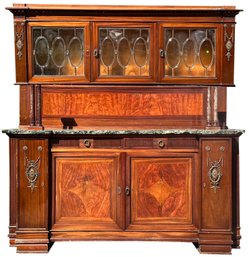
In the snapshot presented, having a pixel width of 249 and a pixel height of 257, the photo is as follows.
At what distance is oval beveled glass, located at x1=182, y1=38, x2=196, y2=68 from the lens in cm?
605

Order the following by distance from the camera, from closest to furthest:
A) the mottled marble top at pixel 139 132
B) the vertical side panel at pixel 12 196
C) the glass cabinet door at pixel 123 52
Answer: the mottled marble top at pixel 139 132 < the glass cabinet door at pixel 123 52 < the vertical side panel at pixel 12 196

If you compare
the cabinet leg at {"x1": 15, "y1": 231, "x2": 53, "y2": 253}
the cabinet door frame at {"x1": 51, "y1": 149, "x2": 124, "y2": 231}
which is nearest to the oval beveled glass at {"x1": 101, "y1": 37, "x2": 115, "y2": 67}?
the cabinet door frame at {"x1": 51, "y1": 149, "x2": 124, "y2": 231}

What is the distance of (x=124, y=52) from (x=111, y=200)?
1.50 m

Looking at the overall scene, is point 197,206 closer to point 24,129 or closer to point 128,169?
point 128,169

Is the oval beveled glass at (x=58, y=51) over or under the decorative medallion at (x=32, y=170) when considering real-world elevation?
over

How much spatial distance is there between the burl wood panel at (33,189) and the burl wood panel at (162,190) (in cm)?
88

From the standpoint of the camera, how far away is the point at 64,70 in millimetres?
6074

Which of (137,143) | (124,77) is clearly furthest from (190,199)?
(124,77)

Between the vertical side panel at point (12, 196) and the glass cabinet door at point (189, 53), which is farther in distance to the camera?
the vertical side panel at point (12, 196)

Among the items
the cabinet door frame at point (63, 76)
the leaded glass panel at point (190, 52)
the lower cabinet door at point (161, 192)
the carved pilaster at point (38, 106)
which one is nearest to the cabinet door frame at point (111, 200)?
the lower cabinet door at point (161, 192)

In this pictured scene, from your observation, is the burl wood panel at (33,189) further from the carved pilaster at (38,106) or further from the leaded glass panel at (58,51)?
the leaded glass panel at (58,51)

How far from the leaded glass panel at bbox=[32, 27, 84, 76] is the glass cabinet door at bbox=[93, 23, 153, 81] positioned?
184 mm

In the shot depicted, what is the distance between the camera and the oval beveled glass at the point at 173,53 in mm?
6020

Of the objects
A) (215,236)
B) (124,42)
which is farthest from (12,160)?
(215,236)
